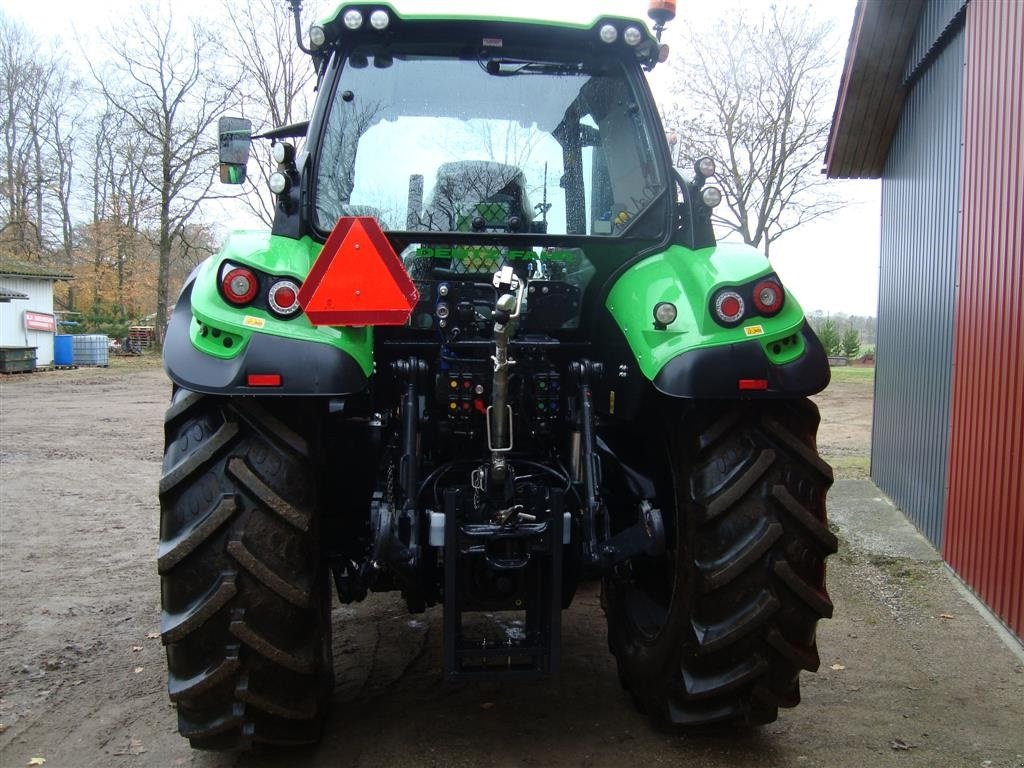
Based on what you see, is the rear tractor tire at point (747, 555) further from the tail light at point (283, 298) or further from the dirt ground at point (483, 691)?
the tail light at point (283, 298)

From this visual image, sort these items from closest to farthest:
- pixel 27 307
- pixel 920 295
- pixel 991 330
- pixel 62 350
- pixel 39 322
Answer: pixel 991 330, pixel 920 295, pixel 39 322, pixel 27 307, pixel 62 350

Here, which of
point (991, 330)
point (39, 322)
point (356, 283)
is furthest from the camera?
point (39, 322)

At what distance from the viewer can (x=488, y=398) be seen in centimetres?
332

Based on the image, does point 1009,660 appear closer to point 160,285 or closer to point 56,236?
point 160,285

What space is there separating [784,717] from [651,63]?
2775 millimetres

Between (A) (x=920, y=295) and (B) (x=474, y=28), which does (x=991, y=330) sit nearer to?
(A) (x=920, y=295)

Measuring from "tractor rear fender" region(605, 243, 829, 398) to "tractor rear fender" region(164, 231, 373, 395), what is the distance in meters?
0.98

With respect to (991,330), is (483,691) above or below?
below

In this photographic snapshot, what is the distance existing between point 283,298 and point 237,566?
0.87 m

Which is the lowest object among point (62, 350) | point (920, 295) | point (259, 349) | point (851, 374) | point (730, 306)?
point (851, 374)

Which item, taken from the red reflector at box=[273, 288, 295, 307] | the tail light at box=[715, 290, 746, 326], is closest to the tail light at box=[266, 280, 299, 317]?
the red reflector at box=[273, 288, 295, 307]

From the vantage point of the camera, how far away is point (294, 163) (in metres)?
3.41

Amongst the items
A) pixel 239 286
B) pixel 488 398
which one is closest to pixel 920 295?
pixel 488 398

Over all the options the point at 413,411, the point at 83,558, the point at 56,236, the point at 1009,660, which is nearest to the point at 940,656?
the point at 1009,660
